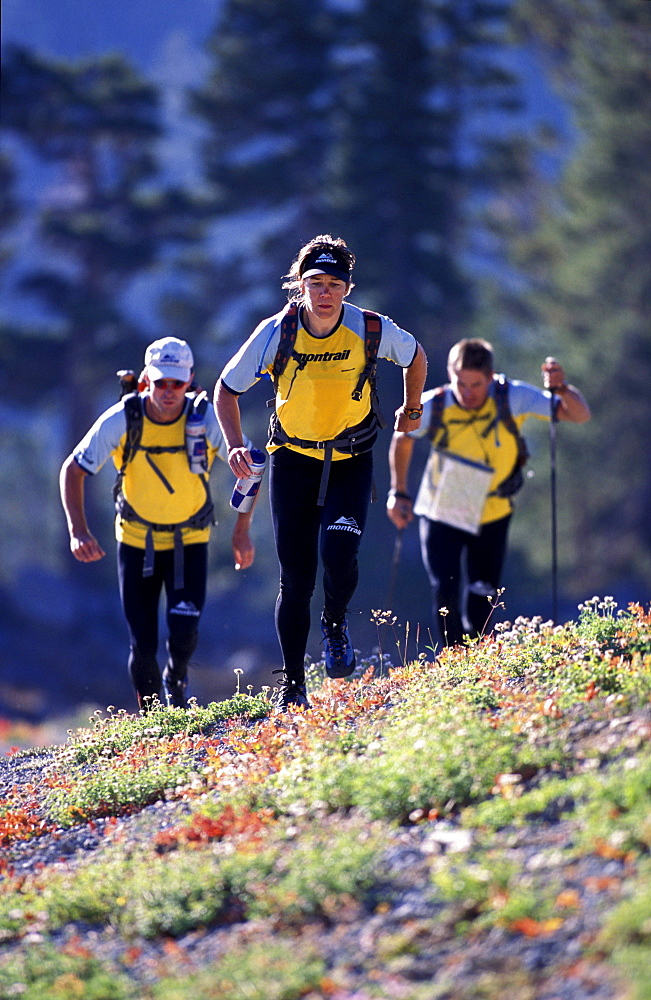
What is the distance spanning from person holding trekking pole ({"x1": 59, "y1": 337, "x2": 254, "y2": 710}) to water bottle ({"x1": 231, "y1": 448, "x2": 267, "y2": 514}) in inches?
23.5

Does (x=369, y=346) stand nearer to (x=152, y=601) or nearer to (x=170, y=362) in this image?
(x=170, y=362)

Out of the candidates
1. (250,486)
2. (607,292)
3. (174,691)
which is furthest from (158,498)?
(607,292)

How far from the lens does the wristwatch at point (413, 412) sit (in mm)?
8031

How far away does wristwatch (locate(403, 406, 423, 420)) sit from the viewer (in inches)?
316

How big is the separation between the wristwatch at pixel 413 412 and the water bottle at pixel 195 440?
1619mm

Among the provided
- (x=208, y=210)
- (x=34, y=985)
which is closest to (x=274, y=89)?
(x=208, y=210)

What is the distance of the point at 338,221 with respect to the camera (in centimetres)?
3447

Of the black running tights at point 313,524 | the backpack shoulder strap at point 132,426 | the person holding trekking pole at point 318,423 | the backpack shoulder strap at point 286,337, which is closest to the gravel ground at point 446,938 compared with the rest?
the black running tights at point 313,524

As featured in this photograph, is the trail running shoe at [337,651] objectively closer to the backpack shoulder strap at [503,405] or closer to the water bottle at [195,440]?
the water bottle at [195,440]

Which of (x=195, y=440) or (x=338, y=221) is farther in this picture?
(x=338, y=221)

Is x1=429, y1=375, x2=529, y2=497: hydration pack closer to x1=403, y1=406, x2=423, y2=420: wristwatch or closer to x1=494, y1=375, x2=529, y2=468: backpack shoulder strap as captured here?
x1=494, y1=375, x2=529, y2=468: backpack shoulder strap

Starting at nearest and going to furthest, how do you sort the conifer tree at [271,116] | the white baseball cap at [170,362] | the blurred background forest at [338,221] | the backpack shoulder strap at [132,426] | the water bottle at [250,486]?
the water bottle at [250,486]
the white baseball cap at [170,362]
the backpack shoulder strap at [132,426]
the blurred background forest at [338,221]
the conifer tree at [271,116]

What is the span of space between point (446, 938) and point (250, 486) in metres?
3.82

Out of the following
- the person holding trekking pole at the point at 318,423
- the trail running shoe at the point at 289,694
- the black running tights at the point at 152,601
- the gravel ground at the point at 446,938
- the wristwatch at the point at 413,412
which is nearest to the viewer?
the gravel ground at the point at 446,938
